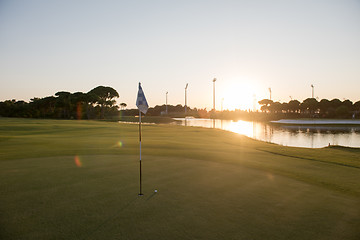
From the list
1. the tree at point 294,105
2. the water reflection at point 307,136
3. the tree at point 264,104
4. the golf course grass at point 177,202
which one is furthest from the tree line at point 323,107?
the golf course grass at point 177,202

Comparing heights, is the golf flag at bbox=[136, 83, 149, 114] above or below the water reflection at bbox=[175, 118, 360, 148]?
above

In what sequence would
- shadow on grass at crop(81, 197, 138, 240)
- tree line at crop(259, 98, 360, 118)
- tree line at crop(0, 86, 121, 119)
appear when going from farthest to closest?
tree line at crop(259, 98, 360, 118) < tree line at crop(0, 86, 121, 119) < shadow on grass at crop(81, 197, 138, 240)

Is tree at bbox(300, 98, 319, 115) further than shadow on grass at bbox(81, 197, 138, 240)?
Yes

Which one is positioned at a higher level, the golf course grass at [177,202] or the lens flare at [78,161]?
the lens flare at [78,161]

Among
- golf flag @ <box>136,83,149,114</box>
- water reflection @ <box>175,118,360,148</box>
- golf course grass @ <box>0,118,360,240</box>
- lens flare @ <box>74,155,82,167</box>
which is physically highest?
golf flag @ <box>136,83,149,114</box>

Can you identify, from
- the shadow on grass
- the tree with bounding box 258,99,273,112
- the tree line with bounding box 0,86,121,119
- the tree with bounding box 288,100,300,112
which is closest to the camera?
the shadow on grass

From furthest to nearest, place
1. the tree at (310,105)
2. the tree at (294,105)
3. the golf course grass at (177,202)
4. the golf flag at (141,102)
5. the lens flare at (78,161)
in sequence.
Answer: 1. the tree at (294,105)
2. the tree at (310,105)
3. the lens flare at (78,161)
4. the golf flag at (141,102)
5. the golf course grass at (177,202)

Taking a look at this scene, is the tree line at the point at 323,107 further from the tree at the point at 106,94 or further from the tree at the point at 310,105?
the tree at the point at 106,94

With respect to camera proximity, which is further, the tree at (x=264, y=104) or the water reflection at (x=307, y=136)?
the tree at (x=264, y=104)

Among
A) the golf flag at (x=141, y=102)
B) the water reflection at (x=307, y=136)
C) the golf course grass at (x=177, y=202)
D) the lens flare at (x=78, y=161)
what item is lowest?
the water reflection at (x=307, y=136)

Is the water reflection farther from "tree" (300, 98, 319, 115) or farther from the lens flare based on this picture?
"tree" (300, 98, 319, 115)

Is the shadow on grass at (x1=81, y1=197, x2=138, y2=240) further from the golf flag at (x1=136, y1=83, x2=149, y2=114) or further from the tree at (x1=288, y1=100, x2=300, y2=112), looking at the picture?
the tree at (x1=288, y1=100, x2=300, y2=112)

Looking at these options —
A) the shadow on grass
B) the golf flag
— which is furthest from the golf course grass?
the golf flag

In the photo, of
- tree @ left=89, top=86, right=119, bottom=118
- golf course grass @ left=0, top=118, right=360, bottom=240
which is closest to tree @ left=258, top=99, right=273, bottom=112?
tree @ left=89, top=86, right=119, bottom=118
